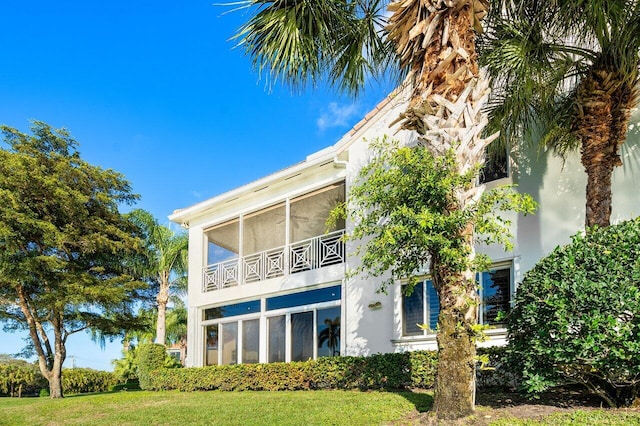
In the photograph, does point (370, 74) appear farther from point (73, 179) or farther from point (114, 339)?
point (114, 339)

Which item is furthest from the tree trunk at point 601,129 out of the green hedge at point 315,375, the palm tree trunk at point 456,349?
the green hedge at point 315,375

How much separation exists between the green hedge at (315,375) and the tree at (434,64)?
398 centimetres

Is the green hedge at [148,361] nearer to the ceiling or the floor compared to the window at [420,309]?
nearer to the floor

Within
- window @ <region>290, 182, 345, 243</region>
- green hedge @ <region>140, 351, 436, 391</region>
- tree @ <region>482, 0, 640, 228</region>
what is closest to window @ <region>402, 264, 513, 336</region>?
green hedge @ <region>140, 351, 436, 391</region>

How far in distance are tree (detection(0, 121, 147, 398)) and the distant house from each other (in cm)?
265

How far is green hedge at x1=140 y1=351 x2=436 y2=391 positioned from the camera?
12062 mm

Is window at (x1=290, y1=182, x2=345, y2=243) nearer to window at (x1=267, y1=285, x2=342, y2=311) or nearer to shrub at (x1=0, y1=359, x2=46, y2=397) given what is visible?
window at (x1=267, y1=285, x2=342, y2=311)

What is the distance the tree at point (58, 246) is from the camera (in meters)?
18.0

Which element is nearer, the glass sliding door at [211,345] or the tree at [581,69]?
the tree at [581,69]

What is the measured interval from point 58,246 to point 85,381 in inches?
345

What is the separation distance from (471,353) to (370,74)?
6.62m

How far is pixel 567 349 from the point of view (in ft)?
23.5

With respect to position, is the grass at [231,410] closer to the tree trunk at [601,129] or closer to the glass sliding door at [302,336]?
the glass sliding door at [302,336]

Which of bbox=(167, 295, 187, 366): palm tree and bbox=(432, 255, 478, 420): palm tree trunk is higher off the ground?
bbox=(432, 255, 478, 420): palm tree trunk
